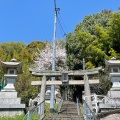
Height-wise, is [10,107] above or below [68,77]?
below

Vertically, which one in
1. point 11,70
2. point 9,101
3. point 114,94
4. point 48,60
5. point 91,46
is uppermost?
point 48,60

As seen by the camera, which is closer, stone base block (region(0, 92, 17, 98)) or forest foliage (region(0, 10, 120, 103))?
stone base block (region(0, 92, 17, 98))

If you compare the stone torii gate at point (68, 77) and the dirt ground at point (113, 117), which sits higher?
the stone torii gate at point (68, 77)

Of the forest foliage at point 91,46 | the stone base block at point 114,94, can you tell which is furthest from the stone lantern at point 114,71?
the forest foliage at point 91,46

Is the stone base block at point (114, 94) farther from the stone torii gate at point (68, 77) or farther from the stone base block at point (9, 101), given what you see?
the stone base block at point (9, 101)

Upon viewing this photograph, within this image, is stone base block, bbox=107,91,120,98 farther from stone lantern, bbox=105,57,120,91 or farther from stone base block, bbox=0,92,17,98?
stone base block, bbox=0,92,17,98

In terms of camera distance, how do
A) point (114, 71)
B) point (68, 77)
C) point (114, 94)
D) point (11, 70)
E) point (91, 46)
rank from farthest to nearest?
point (91, 46), point (68, 77), point (11, 70), point (114, 71), point (114, 94)

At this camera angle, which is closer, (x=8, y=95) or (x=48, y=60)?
(x=8, y=95)

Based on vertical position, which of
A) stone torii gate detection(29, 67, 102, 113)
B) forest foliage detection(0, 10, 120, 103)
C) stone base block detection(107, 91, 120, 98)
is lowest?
stone base block detection(107, 91, 120, 98)

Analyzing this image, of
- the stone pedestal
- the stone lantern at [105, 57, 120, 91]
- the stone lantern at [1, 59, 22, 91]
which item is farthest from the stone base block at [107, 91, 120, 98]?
the stone lantern at [1, 59, 22, 91]

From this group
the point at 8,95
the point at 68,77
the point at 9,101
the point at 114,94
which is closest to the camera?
the point at 114,94

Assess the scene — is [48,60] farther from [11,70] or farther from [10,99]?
[10,99]

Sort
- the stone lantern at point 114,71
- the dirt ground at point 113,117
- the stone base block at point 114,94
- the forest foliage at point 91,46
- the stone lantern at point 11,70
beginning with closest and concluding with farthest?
the dirt ground at point 113,117 → the stone base block at point 114,94 → the stone lantern at point 114,71 → the stone lantern at point 11,70 → the forest foliage at point 91,46

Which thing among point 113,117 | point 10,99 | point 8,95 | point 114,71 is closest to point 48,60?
point 114,71
